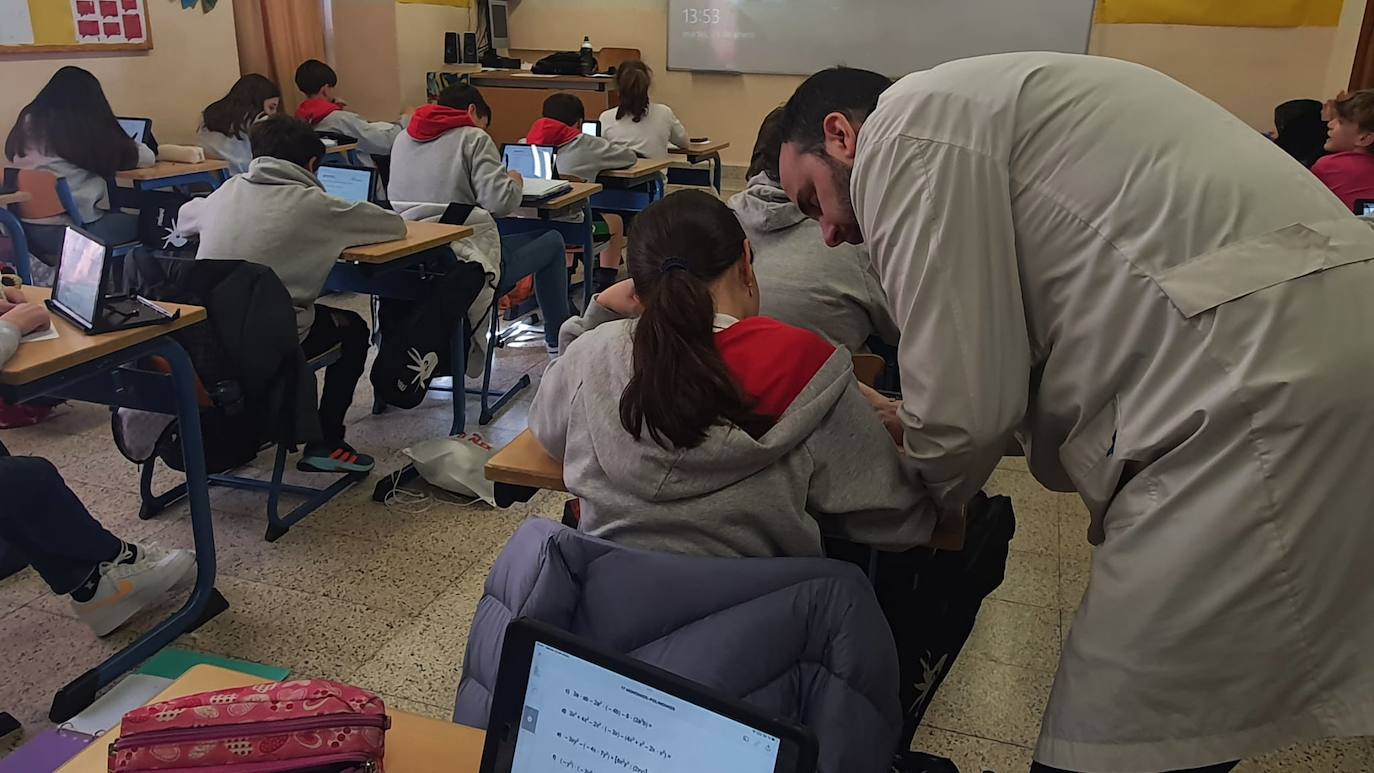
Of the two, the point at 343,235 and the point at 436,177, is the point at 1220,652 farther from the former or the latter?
the point at 436,177

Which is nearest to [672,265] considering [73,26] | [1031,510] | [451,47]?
[1031,510]

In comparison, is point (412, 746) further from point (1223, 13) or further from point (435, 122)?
point (1223, 13)

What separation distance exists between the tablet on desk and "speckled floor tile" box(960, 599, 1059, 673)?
1.73m

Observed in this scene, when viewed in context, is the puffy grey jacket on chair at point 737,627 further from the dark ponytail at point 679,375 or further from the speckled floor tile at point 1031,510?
the speckled floor tile at point 1031,510

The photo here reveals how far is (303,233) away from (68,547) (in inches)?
40.1

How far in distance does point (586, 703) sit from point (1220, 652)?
71 centimetres

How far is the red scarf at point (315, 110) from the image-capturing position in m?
6.13

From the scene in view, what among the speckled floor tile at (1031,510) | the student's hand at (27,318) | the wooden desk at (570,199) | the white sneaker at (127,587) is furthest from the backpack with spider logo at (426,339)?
the speckled floor tile at (1031,510)

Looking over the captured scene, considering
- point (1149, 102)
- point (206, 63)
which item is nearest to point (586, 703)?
point (1149, 102)

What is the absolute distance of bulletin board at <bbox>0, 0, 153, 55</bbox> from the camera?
4668mm

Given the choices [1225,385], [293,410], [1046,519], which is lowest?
[1046,519]

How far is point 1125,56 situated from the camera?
22.8 feet

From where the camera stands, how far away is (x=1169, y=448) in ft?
3.45

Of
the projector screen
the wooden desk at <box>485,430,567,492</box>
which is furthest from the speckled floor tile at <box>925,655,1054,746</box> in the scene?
the projector screen
